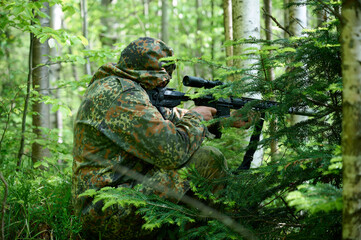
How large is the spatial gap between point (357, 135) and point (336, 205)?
0.29m

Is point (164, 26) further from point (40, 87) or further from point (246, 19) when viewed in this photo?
point (246, 19)

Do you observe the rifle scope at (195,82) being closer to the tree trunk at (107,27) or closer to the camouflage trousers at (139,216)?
the camouflage trousers at (139,216)

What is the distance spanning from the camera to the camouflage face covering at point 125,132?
8.03ft

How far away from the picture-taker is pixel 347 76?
4.31ft

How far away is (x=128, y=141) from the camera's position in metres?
2.48

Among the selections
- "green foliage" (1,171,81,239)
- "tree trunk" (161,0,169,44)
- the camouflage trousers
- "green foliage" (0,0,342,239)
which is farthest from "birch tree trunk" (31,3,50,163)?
"tree trunk" (161,0,169,44)

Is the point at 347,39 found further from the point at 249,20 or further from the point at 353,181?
the point at 249,20

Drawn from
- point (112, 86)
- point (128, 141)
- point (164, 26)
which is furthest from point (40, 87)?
point (164, 26)

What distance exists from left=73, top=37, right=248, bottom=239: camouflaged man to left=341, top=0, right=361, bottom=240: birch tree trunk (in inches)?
54.5

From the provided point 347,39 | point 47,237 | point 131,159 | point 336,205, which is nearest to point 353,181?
point 336,205

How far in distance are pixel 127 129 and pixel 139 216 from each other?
69cm

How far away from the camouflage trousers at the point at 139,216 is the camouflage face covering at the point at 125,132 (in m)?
0.04

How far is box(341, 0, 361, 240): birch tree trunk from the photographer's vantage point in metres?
1.29

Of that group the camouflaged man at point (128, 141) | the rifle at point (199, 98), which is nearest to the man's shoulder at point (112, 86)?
the camouflaged man at point (128, 141)
